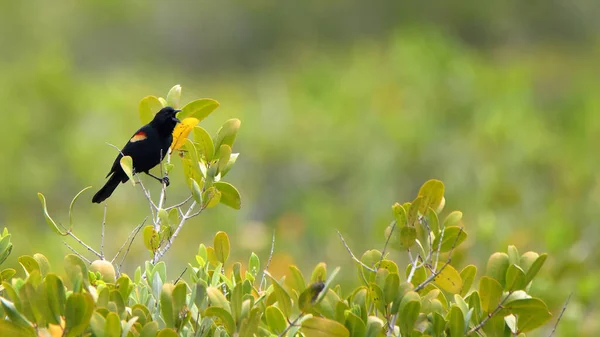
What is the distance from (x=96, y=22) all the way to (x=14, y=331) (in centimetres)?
3066

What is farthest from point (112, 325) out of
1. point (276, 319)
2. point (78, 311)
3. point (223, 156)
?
point (223, 156)

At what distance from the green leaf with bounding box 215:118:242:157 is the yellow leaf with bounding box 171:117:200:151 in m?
0.10

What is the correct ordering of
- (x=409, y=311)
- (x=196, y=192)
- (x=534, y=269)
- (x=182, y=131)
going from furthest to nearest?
1. (x=182, y=131)
2. (x=196, y=192)
3. (x=534, y=269)
4. (x=409, y=311)

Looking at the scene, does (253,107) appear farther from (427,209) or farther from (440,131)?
(427,209)

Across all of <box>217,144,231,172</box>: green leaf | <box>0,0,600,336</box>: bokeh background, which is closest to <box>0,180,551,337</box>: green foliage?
<box>217,144,231,172</box>: green leaf

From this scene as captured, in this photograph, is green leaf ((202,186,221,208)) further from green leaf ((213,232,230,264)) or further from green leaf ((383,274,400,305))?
green leaf ((383,274,400,305))

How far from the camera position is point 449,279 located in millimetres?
3082

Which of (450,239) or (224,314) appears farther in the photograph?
(450,239)

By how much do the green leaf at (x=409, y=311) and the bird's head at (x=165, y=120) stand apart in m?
1.16

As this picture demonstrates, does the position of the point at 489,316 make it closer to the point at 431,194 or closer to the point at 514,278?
the point at 514,278

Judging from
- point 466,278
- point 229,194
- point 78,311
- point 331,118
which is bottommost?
point 331,118

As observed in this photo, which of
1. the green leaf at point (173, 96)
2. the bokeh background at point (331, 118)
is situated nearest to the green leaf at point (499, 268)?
the green leaf at point (173, 96)

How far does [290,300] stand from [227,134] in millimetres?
717

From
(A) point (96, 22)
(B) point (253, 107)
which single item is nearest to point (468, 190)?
(B) point (253, 107)
